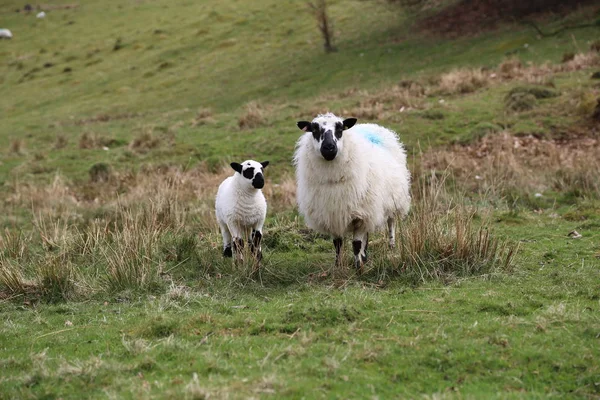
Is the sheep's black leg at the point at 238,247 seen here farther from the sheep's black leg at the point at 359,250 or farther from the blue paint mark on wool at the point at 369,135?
the blue paint mark on wool at the point at 369,135

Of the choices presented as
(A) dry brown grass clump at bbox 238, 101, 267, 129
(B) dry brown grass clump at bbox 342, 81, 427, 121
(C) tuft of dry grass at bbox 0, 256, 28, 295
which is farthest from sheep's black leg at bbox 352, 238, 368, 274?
(A) dry brown grass clump at bbox 238, 101, 267, 129

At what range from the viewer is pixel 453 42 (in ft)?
97.7

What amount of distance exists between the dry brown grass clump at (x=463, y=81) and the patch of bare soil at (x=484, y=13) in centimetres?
799

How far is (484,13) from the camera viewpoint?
3152cm

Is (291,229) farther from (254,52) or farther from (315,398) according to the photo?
(254,52)

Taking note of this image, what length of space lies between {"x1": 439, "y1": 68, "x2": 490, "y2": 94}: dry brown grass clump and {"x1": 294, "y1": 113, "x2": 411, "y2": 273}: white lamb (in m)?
13.2

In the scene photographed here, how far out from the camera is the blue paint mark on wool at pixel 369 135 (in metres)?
10.2

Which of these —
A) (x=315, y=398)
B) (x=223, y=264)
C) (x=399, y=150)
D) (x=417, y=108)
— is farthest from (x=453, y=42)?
(x=315, y=398)

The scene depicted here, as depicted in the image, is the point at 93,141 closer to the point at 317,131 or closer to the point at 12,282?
the point at 12,282

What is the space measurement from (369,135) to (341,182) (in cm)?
146

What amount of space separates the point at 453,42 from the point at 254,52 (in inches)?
437

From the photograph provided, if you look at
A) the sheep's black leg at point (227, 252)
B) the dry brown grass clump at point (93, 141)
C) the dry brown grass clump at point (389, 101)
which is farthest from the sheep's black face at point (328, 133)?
the dry brown grass clump at point (93, 141)

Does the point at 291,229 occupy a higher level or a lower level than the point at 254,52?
lower

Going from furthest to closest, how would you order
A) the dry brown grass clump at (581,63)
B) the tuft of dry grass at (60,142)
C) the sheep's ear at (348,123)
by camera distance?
the tuft of dry grass at (60,142)
the dry brown grass clump at (581,63)
the sheep's ear at (348,123)
